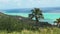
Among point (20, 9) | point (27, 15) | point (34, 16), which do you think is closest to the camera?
point (20, 9)

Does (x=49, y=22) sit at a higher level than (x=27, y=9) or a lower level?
lower

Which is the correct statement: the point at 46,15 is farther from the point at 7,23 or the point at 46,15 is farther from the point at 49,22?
the point at 7,23

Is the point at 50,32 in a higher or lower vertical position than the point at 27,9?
lower

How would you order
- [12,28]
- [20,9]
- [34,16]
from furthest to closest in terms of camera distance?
1. [34,16]
2. [20,9]
3. [12,28]

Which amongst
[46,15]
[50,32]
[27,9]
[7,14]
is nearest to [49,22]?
[46,15]

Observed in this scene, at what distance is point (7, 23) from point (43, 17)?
3.78 metres

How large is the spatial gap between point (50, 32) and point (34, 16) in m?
7.15

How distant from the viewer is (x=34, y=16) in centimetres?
1627

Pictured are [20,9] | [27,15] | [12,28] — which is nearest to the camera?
[12,28]

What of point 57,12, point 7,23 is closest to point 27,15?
point 57,12

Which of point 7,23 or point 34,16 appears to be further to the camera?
point 34,16

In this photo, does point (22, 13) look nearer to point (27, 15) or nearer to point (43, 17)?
point (27, 15)

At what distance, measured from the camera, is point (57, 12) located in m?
13.8

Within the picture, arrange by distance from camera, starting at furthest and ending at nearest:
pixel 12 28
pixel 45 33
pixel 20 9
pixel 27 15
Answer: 1. pixel 27 15
2. pixel 20 9
3. pixel 12 28
4. pixel 45 33
